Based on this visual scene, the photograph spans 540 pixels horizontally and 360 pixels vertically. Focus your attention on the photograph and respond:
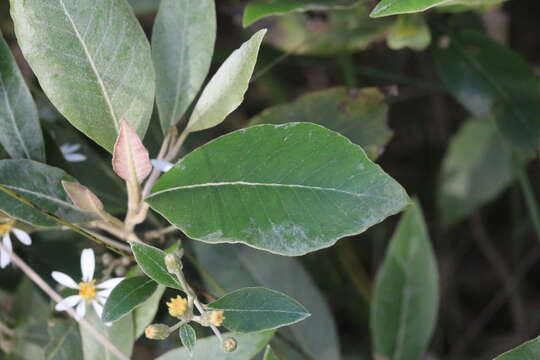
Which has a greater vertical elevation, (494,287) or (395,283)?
(395,283)

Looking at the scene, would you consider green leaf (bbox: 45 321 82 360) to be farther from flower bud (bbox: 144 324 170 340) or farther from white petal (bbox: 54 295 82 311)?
flower bud (bbox: 144 324 170 340)

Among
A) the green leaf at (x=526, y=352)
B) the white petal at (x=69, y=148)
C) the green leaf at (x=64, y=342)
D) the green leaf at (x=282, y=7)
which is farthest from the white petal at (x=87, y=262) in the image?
the green leaf at (x=526, y=352)

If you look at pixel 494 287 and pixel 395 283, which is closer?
pixel 395 283

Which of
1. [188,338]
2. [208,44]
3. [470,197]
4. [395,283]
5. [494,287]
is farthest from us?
[494,287]

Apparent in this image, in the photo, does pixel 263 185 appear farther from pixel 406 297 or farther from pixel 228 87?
pixel 406 297

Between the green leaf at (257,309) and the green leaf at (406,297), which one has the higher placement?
the green leaf at (257,309)

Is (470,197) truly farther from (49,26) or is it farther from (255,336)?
(49,26)

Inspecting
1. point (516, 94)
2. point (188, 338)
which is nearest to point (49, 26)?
point (188, 338)

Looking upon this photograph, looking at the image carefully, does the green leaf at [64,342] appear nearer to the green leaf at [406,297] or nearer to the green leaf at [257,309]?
the green leaf at [257,309]
